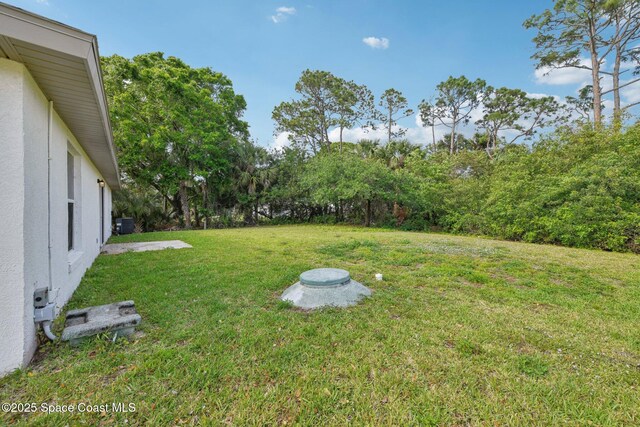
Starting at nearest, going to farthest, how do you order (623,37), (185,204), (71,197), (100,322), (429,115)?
(100,322) → (71,197) → (623,37) → (185,204) → (429,115)

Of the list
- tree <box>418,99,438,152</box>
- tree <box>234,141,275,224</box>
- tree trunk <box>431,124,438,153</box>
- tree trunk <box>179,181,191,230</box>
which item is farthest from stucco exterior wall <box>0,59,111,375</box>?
tree trunk <box>431,124,438,153</box>

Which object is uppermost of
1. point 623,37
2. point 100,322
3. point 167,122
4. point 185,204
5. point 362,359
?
point 623,37

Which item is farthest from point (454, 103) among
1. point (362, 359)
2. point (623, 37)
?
point (362, 359)

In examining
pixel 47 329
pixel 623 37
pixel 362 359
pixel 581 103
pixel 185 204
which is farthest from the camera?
pixel 581 103

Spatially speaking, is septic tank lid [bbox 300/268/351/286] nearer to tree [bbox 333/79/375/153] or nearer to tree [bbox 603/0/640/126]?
tree [bbox 603/0/640/126]

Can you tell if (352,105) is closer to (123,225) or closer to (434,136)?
(434,136)

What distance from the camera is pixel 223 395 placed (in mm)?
1761

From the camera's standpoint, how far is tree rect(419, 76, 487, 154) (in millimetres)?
22283

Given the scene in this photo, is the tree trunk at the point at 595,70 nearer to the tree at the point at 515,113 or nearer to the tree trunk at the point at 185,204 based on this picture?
the tree at the point at 515,113

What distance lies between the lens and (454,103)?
23438 millimetres

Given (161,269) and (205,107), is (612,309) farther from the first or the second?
(205,107)

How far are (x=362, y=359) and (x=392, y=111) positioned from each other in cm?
2383

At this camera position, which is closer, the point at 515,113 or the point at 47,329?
the point at 47,329

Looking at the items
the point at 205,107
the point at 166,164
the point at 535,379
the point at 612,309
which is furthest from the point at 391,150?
the point at 535,379
